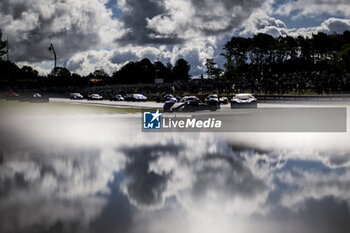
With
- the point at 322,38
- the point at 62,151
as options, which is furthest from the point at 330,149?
the point at 322,38

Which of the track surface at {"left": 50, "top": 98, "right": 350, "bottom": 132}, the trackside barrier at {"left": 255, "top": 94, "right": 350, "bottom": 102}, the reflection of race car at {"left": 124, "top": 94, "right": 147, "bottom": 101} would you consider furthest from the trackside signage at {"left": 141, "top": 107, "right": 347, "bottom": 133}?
the reflection of race car at {"left": 124, "top": 94, "right": 147, "bottom": 101}

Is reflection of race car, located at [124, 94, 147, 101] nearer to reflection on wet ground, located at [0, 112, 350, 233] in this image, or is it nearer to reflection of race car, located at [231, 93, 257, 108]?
reflection of race car, located at [231, 93, 257, 108]

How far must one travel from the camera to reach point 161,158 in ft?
32.8

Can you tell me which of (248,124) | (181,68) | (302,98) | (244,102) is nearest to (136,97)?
(302,98)

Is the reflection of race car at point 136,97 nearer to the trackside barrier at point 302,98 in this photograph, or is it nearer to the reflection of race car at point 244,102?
the trackside barrier at point 302,98

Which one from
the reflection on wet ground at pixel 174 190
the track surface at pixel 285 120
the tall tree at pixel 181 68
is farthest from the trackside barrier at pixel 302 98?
the tall tree at pixel 181 68

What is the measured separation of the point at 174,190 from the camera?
6.69 meters

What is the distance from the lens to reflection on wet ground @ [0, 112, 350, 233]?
198 inches

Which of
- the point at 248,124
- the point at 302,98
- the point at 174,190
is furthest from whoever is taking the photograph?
the point at 302,98

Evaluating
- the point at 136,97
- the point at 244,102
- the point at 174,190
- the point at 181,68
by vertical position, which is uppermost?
the point at 181,68

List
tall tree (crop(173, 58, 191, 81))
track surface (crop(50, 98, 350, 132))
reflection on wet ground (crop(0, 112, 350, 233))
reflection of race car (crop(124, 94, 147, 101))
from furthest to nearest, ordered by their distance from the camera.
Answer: tall tree (crop(173, 58, 191, 81)), reflection of race car (crop(124, 94, 147, 101)), track surface (crop(50, 98, 350, 132)), reflection on wet ground (crop(0, 112, 350, 233))

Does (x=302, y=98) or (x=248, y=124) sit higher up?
(x=302, y=98)

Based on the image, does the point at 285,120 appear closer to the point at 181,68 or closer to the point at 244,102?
the point at 244,102

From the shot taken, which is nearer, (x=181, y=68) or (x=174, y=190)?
(x=174, y=190)
